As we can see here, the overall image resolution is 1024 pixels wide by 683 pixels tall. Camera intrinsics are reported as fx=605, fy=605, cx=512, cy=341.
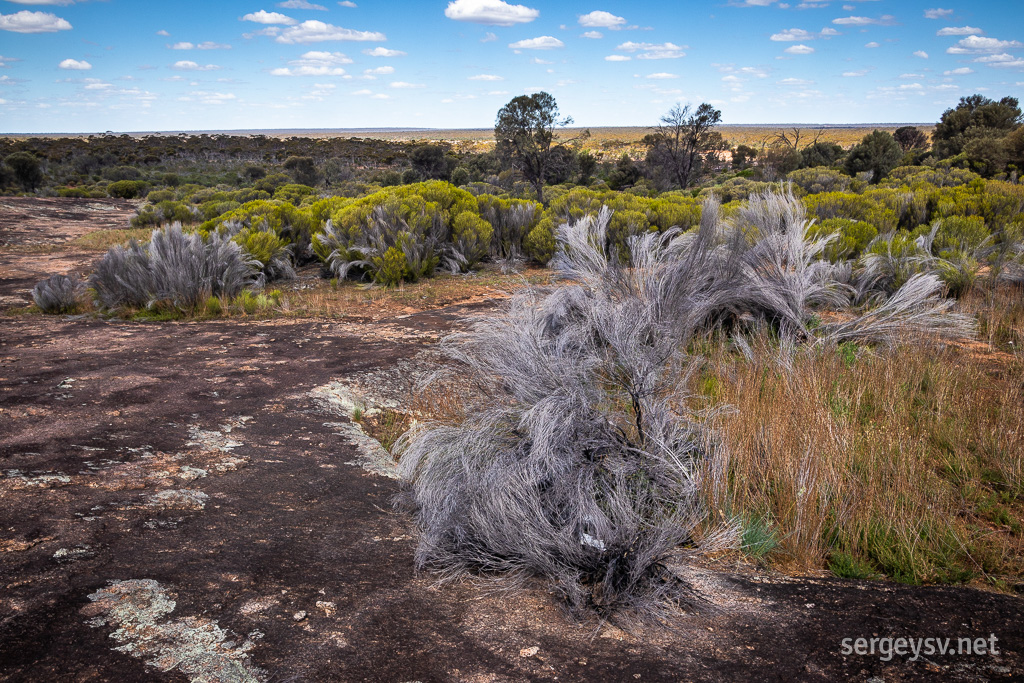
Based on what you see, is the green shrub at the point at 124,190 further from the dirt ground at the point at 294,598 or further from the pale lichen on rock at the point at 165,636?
the pale lichen on rock at the point at 165,636

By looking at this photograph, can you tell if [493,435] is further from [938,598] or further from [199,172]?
[199,172]

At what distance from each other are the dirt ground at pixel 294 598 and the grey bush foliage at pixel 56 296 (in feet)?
15.1

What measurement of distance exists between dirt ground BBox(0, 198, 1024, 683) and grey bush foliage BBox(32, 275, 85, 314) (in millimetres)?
4617

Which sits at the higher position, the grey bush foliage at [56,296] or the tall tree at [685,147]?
the tall tree at [685,147]

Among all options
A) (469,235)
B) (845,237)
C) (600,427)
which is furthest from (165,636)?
(469,235)

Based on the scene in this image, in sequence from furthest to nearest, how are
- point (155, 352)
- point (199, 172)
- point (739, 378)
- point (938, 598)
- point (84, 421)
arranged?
point (199, 172), point (155, 352), point (739, 378), point (84, 421), point (938, 598)

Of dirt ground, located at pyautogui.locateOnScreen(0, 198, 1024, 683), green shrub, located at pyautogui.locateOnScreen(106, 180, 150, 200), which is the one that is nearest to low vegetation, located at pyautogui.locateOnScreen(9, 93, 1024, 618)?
dirt ground, located at pyautogui.locateOnScreen(0, 198, 1024, 683)

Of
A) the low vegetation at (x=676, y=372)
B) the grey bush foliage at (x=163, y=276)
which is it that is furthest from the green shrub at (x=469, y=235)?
the grey bush foliage at (x=163, y=276)

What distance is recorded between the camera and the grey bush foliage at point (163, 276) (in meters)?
7.77

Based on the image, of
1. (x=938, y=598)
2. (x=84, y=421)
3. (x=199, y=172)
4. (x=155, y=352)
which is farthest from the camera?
(x=199, y=172)

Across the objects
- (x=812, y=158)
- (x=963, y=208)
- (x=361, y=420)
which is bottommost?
(x=361, y=420)

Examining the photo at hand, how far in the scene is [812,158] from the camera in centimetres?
2820

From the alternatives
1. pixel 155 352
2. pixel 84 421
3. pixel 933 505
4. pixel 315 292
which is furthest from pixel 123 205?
pixel 933 505

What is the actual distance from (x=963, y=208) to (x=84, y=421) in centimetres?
1126
